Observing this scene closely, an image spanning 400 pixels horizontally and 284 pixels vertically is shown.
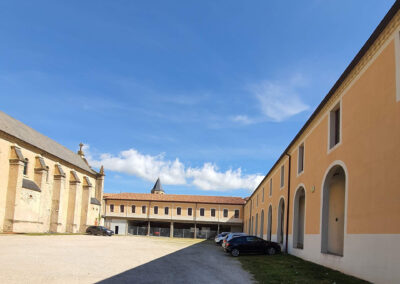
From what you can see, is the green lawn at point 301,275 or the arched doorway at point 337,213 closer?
the green lawn at point 301,275

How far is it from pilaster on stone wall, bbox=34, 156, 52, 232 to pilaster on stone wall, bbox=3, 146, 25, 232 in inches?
184

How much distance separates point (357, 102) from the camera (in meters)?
11.4

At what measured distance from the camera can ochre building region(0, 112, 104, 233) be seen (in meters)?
32.7

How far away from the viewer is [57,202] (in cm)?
4172

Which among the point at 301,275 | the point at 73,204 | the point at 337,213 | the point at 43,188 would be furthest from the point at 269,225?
the point at 73,204

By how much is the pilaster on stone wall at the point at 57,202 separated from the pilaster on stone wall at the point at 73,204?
2.43 m

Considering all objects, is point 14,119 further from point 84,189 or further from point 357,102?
point 357,102

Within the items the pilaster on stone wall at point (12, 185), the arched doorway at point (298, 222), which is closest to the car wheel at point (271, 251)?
the arched doorway at point (298, 222)

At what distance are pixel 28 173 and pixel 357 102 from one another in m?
35.3

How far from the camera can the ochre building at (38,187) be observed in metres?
32.7

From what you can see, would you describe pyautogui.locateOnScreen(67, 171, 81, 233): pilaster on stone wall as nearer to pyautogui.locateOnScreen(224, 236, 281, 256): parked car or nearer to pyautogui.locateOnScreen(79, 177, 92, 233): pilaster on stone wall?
pyautogui.locateOnScreen(79, 177, 92, 233): pilaster on stone wall

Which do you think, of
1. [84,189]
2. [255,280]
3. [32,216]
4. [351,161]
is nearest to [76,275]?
[255,280]

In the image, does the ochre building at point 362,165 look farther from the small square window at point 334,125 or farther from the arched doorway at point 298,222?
the arched doorway at point 298,222

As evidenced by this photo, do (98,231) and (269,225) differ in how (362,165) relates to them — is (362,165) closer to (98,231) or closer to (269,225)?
(269,225)
